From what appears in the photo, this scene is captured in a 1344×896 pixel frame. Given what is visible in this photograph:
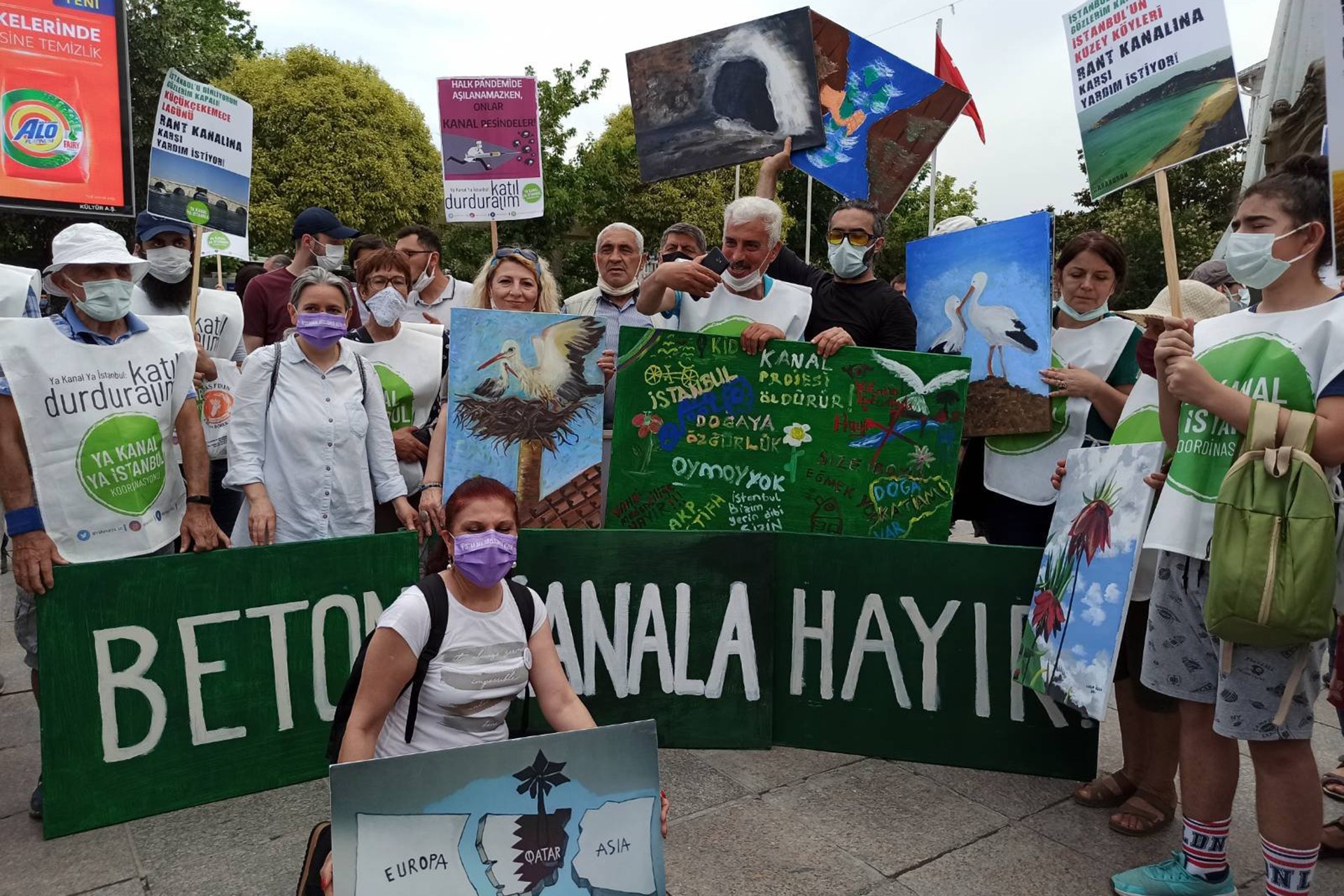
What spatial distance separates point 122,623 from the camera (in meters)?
3.12

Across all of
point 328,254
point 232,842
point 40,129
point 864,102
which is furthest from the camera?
point 328,254

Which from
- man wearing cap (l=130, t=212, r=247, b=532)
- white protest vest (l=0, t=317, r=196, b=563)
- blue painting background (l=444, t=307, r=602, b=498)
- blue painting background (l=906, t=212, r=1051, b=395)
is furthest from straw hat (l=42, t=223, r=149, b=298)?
blue painting background (l=906, t=212, r=1051, b=395)

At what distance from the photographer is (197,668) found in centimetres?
323

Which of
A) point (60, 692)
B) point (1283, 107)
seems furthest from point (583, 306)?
point (1283, 107)

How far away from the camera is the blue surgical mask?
10.4 feet

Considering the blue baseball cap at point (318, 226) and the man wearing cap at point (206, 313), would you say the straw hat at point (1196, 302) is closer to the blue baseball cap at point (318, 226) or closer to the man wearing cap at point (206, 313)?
the man wearing cap at point (206, 313)

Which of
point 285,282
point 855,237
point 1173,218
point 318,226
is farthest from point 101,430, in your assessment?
point 1173,218

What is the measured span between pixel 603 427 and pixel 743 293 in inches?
33.1

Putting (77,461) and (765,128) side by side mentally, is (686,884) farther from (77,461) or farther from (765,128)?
(765,128)

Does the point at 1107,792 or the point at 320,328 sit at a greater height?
the point at 320,328

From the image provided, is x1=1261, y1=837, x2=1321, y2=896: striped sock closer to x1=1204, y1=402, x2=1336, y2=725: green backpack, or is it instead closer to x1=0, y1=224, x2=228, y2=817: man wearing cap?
x1=1204, y1=402, x2=1336, y2=725: green backpack

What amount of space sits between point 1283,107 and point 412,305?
35.3 ft

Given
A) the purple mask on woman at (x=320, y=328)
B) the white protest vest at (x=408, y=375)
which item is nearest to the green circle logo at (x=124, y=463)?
the purple mask on woman at (x=320, y=328)

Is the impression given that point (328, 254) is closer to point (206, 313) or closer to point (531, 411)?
point (206, 313)
